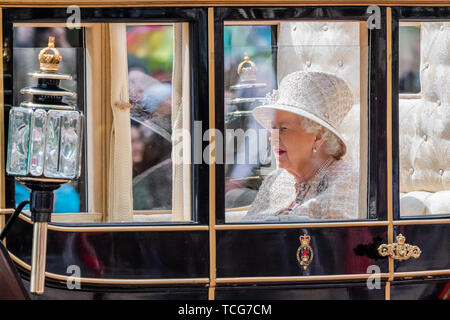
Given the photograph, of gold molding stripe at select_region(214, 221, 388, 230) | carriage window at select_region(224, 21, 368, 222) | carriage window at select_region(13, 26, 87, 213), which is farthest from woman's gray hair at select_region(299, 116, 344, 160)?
carriage window at select_region(13, 26, 87, 213)

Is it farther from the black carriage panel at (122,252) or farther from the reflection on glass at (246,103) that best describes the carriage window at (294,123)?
the black carriage panel at (122,252)

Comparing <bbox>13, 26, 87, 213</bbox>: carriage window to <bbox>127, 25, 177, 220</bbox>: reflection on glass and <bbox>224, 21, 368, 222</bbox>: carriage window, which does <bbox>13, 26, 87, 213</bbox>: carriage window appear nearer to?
<bbox>127, 25, 177, 220</bbox>: reflection on glass

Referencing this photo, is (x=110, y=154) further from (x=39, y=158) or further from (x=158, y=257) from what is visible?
(x=39, y=158)

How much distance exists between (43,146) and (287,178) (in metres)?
1.24

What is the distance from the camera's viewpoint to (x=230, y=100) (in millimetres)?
3451

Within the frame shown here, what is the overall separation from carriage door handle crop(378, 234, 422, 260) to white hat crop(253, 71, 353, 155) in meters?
0.41

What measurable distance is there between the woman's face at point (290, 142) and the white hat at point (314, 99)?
0.09 feet

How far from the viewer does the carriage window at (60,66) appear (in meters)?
3.43

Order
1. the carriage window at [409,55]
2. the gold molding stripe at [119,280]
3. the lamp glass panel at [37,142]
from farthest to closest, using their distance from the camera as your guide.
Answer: the carriage window at [409,55] < the gold molding stripe at [119,280] < the lamp glass panel at [37,142]

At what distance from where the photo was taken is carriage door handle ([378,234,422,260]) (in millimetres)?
3469

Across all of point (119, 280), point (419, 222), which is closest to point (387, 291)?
point (419, 222)

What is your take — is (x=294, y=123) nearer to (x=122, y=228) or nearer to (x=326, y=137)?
(x=326, y=137)

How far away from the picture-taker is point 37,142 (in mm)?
2621

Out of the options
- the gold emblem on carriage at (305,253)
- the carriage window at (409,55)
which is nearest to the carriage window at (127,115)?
the gold emblem on carriage at (305,253)
